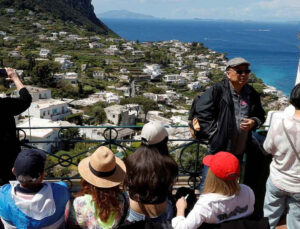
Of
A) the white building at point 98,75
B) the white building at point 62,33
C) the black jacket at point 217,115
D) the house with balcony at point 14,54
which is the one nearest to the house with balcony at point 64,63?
the white building at point 98,75

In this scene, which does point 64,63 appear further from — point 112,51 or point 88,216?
point 88,216

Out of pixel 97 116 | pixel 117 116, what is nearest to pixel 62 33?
pixel 97 116

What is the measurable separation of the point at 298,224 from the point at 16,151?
81.5 inches

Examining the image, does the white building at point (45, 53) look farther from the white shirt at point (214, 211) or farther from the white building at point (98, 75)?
the white shirt at point (214, 211)

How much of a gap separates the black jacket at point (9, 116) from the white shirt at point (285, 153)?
1.74 meters

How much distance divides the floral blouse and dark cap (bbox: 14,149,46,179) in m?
0.30

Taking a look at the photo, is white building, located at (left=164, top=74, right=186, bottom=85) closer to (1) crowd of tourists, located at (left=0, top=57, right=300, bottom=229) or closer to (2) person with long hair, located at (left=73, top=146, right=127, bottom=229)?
(1) crowd of tourists, located at (left=0, top=57, right=300, bottom=229)

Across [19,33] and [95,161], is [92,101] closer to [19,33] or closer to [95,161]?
[95,161]

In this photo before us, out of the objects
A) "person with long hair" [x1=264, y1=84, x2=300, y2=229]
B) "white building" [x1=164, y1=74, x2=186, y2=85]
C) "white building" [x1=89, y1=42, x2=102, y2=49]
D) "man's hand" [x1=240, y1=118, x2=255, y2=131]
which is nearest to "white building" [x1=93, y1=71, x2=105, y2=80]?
"white building" [x1=164, y1=74, x2=186, y2=85]

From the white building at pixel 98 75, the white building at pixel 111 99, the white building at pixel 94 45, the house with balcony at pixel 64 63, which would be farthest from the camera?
the white building at pixel 94 45

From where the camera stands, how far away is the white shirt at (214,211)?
173 cm

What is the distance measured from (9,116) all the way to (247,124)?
5.88ft

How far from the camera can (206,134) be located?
2.50 meters

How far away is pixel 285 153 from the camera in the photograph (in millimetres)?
2049
